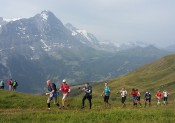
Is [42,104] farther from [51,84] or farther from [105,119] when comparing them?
[105,119]

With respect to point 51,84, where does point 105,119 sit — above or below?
below

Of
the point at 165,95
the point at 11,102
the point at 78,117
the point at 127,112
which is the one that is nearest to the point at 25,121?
the point at 78,117

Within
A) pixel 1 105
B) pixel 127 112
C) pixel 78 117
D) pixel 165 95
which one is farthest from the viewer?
pixel 165 95

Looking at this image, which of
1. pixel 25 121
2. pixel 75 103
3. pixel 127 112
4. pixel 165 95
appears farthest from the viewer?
pixel 165 95

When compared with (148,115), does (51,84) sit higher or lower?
higher

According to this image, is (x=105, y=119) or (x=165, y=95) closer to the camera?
(x=105, y=119)

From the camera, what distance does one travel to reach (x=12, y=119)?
30.0 m

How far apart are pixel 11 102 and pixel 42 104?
472cm

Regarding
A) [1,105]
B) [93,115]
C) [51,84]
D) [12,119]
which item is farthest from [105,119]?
[1,105]

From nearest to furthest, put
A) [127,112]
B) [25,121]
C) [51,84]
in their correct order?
1. [25,121]
2. [127,112]
3. [51,84]

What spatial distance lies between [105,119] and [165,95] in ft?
142

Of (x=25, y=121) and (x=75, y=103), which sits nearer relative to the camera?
(x=25, y=121)

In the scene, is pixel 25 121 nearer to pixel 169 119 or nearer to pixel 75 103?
pixel 169 119

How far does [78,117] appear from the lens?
103 feet
